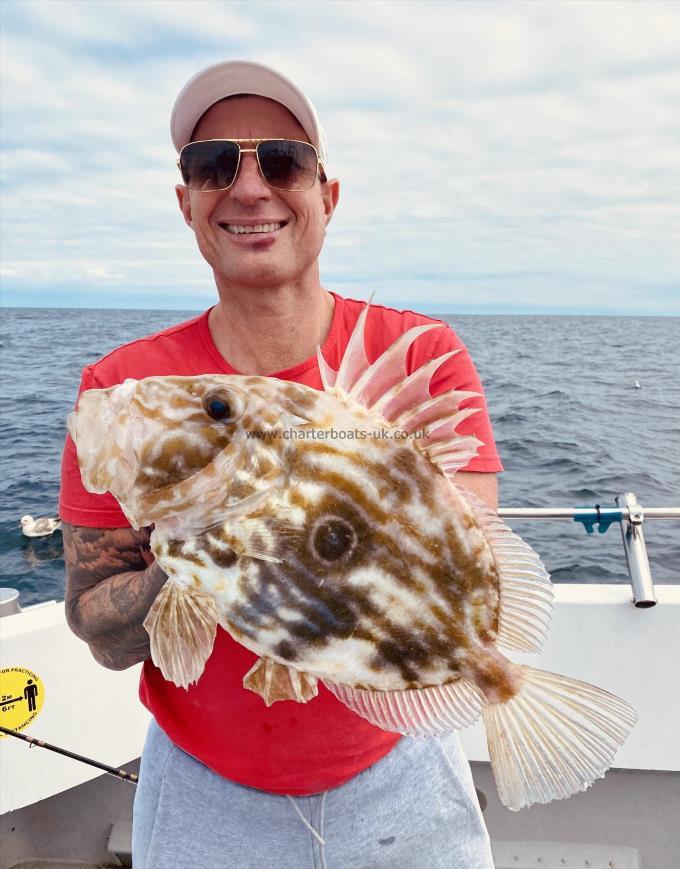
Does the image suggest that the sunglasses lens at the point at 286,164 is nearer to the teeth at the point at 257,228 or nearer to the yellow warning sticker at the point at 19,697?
the teeth at the point at 257,228

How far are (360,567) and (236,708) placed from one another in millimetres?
1089

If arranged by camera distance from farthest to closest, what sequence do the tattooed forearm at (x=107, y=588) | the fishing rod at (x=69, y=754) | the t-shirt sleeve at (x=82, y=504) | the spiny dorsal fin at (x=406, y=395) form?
the fishing rod at (x=69, y=754)
the t-shirt sleeve at (x=82, y=504)
the tattooed forearm at (x=107, y=588)
the spiny dorsal fin at (x=406, y=395)

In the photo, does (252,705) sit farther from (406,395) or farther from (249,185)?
(249,185)

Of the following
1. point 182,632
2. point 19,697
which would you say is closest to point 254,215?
point 182,632

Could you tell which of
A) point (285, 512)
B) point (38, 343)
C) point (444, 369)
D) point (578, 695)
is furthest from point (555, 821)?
point (38, 343)

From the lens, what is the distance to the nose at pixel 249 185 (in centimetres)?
256

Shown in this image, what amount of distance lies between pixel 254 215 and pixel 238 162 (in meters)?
0.21

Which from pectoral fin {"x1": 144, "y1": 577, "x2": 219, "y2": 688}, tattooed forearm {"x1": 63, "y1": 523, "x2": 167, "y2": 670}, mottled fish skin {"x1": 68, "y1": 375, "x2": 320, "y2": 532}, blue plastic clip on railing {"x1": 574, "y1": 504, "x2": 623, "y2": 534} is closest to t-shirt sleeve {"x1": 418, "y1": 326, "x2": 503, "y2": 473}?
mottled fish skin {"x1": 68, "y1": 375, "x2": 320, "y2": 532}

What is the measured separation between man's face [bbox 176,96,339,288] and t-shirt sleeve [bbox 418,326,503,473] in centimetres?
60

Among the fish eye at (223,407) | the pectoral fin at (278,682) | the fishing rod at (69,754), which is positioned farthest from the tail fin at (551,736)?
the fishing rod at (69,754)

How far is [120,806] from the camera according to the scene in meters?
4.73

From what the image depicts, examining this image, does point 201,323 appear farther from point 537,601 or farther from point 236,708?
point 537,601

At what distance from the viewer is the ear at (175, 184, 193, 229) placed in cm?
287

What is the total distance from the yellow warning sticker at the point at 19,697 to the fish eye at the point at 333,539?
302 centimetres
